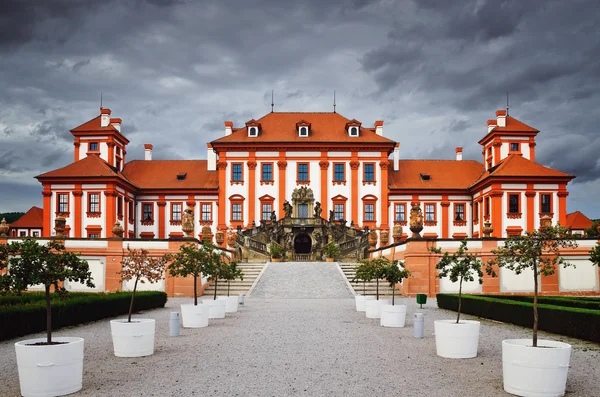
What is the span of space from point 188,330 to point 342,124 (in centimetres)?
4122

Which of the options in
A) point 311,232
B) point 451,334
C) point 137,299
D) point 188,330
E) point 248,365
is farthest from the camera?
point 311,232

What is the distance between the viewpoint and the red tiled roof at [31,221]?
249 ft

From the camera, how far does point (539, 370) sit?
8.45 m

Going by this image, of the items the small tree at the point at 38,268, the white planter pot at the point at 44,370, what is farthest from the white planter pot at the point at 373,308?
the white planter pot at the point at 44,370

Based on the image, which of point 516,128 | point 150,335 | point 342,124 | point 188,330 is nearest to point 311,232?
point 342,124

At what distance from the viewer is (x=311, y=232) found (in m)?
48.6

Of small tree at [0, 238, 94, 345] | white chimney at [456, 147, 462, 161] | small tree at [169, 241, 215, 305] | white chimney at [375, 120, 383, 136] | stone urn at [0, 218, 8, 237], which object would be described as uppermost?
white chimney at [375, 120, 383, 136]

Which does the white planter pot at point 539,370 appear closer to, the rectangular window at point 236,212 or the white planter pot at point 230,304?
the white planter pot at point 230,304

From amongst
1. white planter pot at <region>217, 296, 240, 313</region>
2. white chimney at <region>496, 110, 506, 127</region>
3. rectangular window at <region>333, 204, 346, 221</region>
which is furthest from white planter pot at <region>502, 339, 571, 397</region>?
white chimney at <region>496, 110, 506, 127</region>

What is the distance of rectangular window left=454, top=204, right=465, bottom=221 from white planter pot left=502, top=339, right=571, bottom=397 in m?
47.6

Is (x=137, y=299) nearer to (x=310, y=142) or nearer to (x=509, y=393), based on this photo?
(x=509, y=393)

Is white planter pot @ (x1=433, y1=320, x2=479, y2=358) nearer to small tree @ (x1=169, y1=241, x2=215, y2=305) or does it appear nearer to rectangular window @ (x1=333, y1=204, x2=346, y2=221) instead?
small tree @ (x1=169, y1=241, x2=215, y2=305)

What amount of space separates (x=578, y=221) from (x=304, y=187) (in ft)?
123

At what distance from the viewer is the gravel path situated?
29.2 ft
